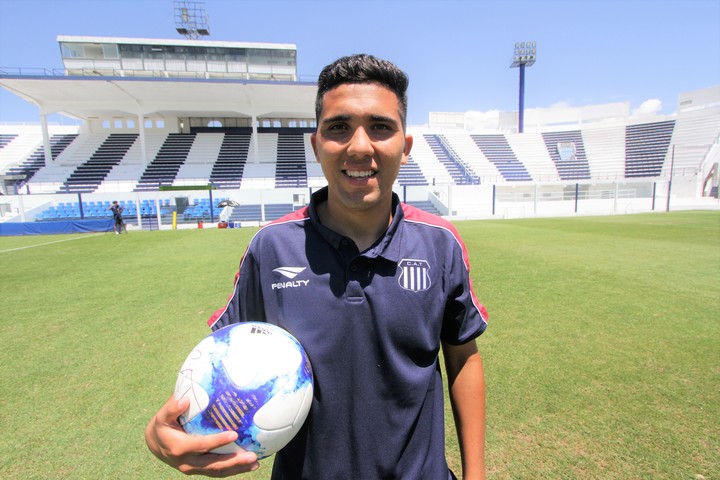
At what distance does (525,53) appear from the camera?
52406 mm

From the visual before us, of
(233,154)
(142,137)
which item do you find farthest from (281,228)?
(233,154)

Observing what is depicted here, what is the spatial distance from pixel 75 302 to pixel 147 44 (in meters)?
32.9

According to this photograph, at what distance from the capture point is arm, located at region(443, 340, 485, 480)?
143 cm

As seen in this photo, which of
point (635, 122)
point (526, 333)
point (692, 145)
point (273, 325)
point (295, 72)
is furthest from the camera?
point (635, 122)

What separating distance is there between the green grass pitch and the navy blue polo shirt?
4.79ft

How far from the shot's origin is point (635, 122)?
141 ft

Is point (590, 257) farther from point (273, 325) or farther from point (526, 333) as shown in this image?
point (273, 325)

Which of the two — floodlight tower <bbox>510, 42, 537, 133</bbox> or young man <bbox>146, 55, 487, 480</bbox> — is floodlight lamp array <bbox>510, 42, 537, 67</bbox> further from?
young man <bbox>146, 55, 487, 480</bbox>

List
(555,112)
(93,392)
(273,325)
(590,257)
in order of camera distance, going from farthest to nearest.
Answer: (555,112) < (590,257) < (93,392) < (273,325)

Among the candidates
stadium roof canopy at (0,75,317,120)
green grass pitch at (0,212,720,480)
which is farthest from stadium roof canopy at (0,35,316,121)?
green grass pitch at (0,212,720,480)

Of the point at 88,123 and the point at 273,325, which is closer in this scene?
the point at 273,325

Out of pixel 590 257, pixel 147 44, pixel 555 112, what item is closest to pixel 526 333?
pixel 590 257

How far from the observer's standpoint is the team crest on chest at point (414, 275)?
4.44 ft

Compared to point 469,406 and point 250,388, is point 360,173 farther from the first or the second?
point 469,406
